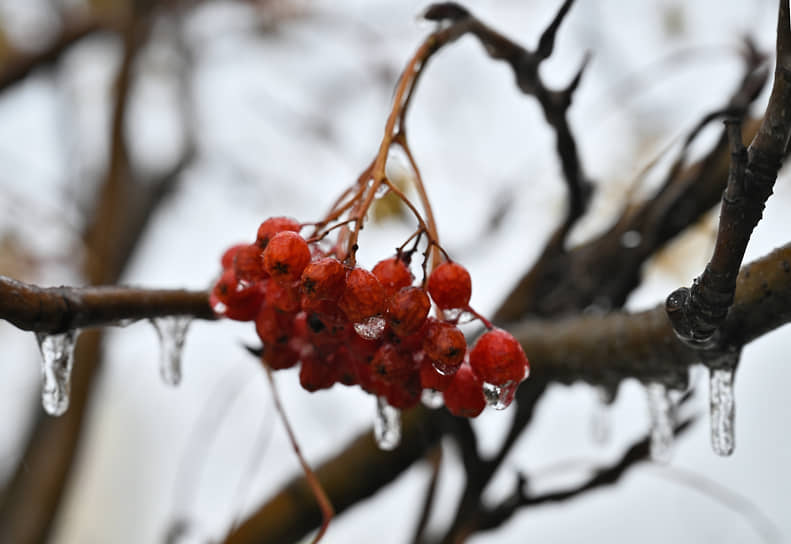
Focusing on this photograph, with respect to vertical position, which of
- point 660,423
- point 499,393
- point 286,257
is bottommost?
point 660,423

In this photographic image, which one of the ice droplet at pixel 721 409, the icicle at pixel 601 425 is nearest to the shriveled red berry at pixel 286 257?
the ice droplet at pixel 721 409

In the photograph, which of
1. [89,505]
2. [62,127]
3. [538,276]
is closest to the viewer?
[538,276]

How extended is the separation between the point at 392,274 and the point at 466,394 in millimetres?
158

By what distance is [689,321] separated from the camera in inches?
28.3

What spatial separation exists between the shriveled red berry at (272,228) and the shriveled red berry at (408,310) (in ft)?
0.54

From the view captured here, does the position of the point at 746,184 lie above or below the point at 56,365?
below

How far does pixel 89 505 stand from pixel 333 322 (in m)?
5.41

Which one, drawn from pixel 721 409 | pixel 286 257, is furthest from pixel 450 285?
pixel 721 409

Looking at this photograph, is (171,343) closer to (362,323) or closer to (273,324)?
(273,324)

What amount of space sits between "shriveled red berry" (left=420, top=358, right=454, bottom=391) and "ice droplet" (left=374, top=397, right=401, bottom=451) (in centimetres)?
8

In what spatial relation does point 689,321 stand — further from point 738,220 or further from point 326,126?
point 326,126

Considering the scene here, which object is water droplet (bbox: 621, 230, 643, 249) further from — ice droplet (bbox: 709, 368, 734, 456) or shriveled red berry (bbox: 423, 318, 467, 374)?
shriveled red berry (bbox: 423, 318, 467, 374)

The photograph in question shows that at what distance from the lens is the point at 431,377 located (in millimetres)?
773

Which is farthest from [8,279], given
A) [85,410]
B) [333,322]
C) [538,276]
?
[85,410]
